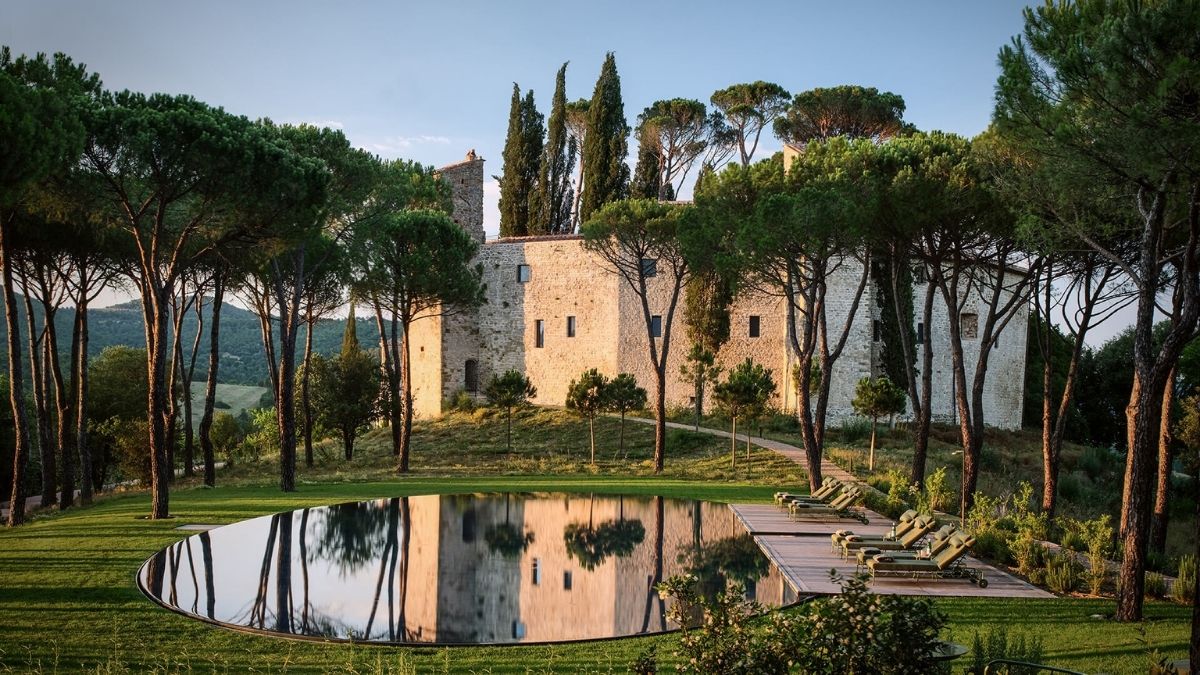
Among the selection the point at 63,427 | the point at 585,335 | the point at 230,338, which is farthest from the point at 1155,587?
the point at 230,338

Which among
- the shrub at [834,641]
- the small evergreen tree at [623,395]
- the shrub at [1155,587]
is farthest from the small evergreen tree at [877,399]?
the shrub at [834,641]

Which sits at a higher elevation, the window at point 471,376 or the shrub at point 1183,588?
the window at point 471,376

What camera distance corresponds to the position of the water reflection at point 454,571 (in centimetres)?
747

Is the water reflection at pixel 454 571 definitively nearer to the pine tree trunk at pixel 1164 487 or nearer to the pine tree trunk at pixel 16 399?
the pine tree trunk at pixel 16 399

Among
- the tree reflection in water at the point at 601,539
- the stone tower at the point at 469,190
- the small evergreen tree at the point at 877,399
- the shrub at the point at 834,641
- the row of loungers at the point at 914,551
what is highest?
the stone tower at the point at 469,190

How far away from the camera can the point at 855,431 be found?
26359mm

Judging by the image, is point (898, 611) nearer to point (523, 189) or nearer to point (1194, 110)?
point (1194, 110)

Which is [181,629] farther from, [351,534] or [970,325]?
[970,325]

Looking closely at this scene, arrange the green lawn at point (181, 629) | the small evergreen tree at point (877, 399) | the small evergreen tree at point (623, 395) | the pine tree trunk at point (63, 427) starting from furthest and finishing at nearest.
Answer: the small evergreen tree at point (623, 395) → the small evergreen tree at point (877, 399) → the pine tree trunk at point (63, 427) → the green lawn at point (181, 629)

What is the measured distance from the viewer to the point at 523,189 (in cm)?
3788

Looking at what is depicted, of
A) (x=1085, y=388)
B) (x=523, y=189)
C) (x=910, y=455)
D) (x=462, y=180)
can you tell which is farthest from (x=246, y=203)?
(x=1085, y=388)

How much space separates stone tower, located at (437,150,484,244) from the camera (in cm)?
3357

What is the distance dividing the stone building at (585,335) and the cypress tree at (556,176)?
399 cm

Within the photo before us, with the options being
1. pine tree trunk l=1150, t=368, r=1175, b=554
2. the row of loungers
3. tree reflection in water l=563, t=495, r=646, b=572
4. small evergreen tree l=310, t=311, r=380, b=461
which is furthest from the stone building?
the row of loungers
